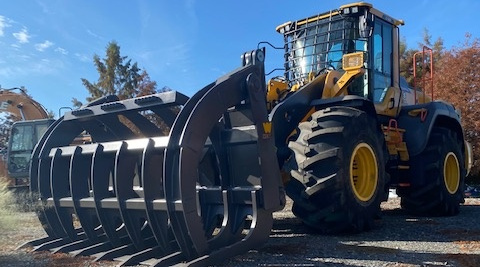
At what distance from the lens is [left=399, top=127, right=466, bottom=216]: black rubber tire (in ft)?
26.0

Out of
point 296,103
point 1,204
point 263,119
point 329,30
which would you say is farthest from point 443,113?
point 1,204

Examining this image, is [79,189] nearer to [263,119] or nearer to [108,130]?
[108,130]

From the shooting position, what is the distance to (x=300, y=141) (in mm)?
5688

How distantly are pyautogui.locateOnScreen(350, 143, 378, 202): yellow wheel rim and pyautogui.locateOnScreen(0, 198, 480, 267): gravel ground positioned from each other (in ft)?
1.74

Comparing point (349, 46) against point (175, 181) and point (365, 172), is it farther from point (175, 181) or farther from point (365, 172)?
point (175, 181)

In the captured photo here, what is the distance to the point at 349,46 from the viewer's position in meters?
7.44

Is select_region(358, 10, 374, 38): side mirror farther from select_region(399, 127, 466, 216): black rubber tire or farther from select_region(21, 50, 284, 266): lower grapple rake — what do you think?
select_region(21, 50, 284, 266): lower grapple rake

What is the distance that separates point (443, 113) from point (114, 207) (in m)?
6.16

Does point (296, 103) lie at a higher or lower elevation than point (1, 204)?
higher

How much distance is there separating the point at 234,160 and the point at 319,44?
362cm

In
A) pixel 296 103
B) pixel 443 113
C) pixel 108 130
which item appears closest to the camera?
pixel 108 130

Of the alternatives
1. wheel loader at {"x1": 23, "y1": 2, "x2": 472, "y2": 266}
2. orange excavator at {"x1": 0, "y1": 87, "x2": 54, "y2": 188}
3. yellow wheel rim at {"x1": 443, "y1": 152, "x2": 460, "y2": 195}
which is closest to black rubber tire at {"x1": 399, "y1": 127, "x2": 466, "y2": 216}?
wheel loader at {"x1": 23, "y1": 2, "x2": 472, "y2": 266}

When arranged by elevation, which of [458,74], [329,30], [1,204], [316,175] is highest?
[458,74]

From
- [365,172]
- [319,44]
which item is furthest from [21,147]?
[365,172]
